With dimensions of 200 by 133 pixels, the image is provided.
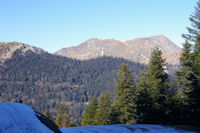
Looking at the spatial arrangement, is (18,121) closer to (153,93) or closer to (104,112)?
(153,93)

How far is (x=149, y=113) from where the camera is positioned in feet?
85.6

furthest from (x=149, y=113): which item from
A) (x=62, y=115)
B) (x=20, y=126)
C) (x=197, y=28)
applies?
(x=62, y=115)

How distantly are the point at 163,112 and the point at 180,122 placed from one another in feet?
9.16

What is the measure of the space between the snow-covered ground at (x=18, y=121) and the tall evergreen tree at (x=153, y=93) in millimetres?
22047

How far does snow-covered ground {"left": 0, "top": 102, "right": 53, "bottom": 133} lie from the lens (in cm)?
430

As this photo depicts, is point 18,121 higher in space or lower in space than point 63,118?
higher

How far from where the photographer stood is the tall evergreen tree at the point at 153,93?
2525 centimetres

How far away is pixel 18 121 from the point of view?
4.50 m

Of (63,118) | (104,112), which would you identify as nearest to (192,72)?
(104,112)

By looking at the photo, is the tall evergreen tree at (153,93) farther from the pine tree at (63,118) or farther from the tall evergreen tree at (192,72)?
the pine tree at (63,118)

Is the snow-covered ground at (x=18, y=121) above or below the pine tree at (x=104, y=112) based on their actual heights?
above

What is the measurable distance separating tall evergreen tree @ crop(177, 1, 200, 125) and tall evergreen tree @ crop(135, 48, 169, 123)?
8.77 ft

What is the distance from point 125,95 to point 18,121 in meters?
25.0

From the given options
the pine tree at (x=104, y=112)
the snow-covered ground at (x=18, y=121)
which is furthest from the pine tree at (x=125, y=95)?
the snow-covered ground at (x=18, y=121)
